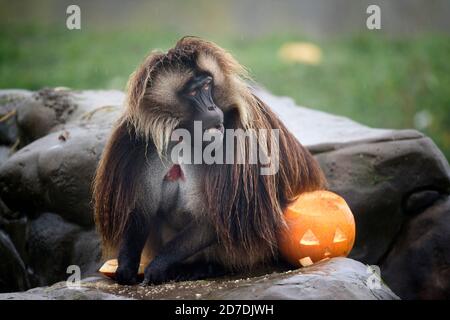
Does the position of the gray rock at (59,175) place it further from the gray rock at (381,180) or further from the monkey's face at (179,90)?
the gray rock at (381,180)

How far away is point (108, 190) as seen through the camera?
4559 mm

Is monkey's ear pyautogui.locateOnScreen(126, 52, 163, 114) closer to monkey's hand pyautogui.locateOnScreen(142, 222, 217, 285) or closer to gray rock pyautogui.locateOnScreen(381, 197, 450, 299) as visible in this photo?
monkey's hand pyautogui.locateOnScreen(142, 222, 217, 285)

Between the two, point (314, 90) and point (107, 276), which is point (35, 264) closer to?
point (107, 276)

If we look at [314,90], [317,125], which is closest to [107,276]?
[317,125]

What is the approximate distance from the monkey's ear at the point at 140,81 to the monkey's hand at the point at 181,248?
800 millimetres

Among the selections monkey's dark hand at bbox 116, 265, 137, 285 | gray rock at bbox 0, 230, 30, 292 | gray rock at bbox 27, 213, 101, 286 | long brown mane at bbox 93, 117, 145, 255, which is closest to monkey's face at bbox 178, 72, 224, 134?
long brown mane at bbox 93, 117, 145, 255

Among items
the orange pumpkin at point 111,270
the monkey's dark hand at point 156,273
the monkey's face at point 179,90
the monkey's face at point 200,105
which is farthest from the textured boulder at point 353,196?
the monkey's face at point 200,105

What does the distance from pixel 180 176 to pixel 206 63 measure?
715 millimetres

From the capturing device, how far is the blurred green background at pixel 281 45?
10.4 meters

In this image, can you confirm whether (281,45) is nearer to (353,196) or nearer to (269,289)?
(353,196)

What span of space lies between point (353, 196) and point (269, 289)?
7.58 feet

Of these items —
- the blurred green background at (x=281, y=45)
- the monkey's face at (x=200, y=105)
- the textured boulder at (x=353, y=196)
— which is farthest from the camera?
the blurred green background at (x=281, y=45)

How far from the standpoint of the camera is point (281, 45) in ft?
39.1

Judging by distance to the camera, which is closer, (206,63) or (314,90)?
(206,63)
